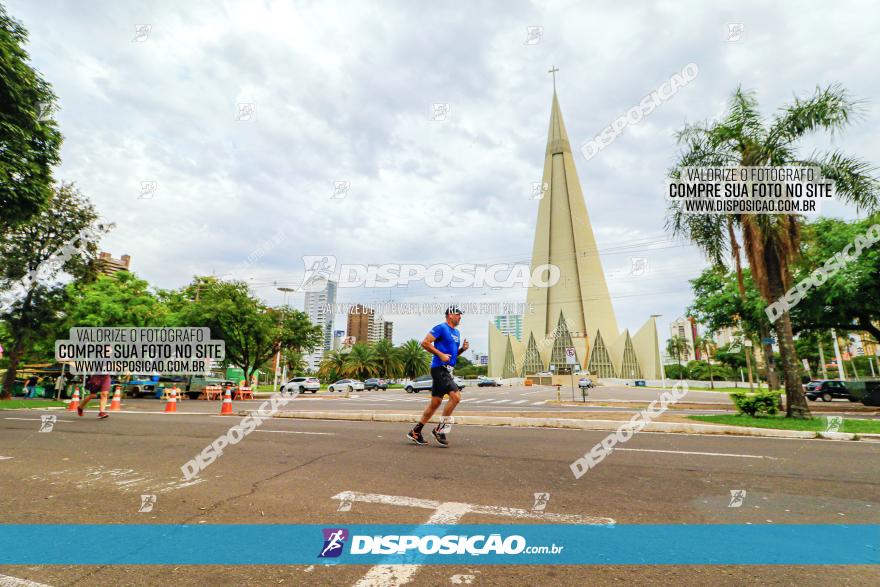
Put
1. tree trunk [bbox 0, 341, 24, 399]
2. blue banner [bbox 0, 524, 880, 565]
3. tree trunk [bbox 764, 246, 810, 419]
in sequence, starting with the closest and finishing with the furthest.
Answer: blue banner [bbox 0, 524, 880, 565] → tree trunk [bbox 764, 246, 810, 419] → tree trunk [bbox 0, 341, 24, 399]

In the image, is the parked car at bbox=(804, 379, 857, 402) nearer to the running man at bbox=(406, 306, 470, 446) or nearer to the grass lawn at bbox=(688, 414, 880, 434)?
the grass lawn at bbox=(688, 414, 880, 434)

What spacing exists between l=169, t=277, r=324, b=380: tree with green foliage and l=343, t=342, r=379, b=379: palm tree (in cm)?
2253

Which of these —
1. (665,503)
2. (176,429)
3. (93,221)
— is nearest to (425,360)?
(93,221)

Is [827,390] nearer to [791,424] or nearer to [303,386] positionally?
[791,424]

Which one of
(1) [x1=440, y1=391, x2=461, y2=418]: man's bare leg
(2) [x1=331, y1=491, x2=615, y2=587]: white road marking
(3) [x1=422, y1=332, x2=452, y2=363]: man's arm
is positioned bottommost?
(2) [x1=331, y1=491, x2=615, y2=587]: white road marking

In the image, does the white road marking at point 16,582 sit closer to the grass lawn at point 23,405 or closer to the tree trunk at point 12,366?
the grass lawn at point 23,405

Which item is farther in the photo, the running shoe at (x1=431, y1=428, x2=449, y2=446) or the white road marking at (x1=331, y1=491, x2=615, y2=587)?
the running shoe at (x1=431, y1=428, x2=449, y2=446)

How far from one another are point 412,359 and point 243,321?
135ft

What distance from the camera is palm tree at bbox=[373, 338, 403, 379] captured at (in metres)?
66.4

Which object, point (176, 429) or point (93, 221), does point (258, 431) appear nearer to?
point (176, 429)

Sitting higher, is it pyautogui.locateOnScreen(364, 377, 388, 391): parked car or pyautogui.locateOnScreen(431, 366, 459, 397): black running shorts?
pyautogui.locateOnScreen(431, 366, 459, 397): black running shorts

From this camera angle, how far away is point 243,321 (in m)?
33.3

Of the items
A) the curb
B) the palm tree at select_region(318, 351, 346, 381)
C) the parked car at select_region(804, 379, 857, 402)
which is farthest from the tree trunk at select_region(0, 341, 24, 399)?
the parked car at select_region(804, 379, 857, 402)

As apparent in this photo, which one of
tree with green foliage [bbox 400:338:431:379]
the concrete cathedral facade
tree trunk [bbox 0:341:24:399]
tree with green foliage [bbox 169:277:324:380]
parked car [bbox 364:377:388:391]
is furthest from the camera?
the concrete cathedral facade
